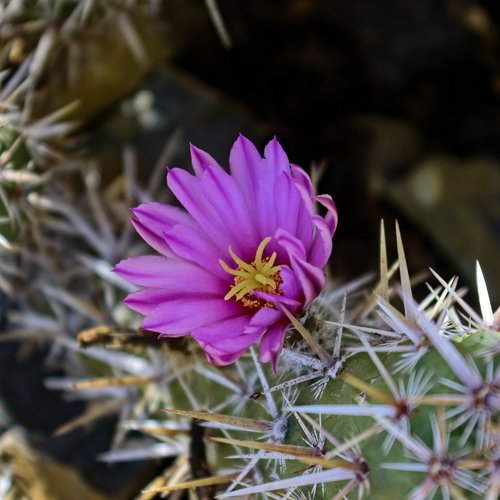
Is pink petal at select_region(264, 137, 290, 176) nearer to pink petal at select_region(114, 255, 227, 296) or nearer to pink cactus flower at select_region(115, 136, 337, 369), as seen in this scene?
pink cactus flower at select_region(115, 136, 337, 369)

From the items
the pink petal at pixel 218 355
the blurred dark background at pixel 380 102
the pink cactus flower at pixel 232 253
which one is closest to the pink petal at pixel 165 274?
the pink cactus flower at pixel 232 253

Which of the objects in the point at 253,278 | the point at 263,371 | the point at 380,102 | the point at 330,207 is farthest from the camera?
the point at 380,102

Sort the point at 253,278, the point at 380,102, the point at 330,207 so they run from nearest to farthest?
the point at 330,207, the point at 253,278, the point at 380,102

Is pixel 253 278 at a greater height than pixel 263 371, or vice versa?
pixel 253 278

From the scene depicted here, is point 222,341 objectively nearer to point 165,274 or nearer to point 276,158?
point 165,274

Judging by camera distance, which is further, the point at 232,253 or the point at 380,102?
the point at 380,102

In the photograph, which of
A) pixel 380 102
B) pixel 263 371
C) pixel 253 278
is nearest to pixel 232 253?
pixel 253 278

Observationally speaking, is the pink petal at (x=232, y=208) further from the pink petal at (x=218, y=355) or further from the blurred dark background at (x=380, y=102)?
the blurred dark background at (x=380, y=102)

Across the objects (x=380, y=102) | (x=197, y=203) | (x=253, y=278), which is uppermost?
(x=197, y=203)
